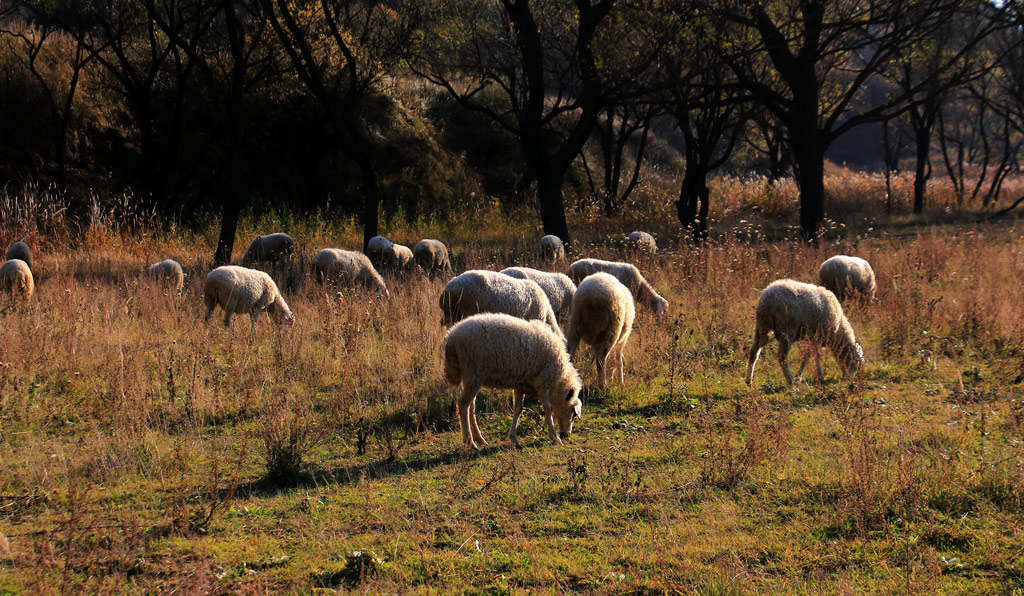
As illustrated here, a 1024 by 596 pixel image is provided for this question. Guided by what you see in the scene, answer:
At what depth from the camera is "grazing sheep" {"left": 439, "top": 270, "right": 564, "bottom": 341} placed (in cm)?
774

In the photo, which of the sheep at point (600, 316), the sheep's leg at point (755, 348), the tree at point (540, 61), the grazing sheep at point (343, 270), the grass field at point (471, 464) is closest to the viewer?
the grass field at point (471, 464)

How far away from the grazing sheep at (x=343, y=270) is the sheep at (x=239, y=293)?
7.00 ft

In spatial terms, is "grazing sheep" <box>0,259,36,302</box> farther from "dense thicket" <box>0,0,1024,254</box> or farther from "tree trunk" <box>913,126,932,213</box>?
"tree trunk" <box>913,126,932,213</box>

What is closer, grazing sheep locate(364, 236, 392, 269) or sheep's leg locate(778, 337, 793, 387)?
sheep's leg locate(778, 337, 793, 387)

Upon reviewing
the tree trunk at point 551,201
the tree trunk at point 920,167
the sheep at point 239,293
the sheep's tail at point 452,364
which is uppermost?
the tree trunk at point 920,167

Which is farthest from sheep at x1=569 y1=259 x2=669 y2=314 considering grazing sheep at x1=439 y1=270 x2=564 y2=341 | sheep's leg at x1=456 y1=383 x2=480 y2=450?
sheep's leg at x1=456 y1=383 x2=480 y2=450

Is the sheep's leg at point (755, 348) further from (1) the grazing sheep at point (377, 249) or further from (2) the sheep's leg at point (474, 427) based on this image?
(1) the grazing sheep at point (377, 249)

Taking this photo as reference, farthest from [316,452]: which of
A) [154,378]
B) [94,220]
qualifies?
[94,220]

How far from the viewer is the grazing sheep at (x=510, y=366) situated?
5.89 meters

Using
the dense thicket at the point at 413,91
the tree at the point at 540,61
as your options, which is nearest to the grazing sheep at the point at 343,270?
the dense thicket at the point at 413,91

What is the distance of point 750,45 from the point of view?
19375mm

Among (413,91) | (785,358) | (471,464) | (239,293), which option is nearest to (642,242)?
(785,358)

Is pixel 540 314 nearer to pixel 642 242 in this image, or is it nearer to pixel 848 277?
pixel 848 277

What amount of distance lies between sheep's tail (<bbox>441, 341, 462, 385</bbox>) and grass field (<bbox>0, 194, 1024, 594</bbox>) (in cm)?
59
